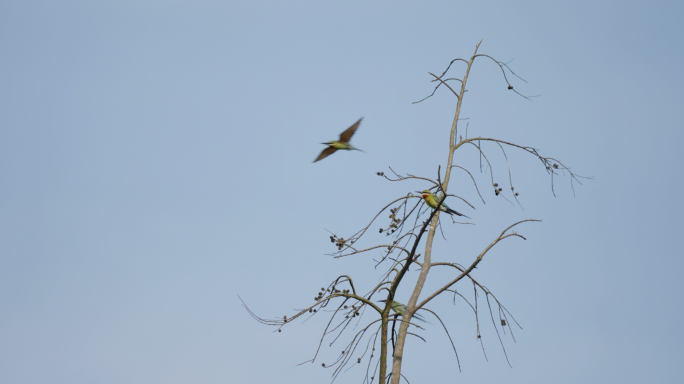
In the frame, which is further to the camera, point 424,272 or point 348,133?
point 348,133

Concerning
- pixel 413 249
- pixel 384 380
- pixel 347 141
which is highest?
pixel 347 141

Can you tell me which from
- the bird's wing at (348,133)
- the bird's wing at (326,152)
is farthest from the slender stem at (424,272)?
the bird's wing at (326,152)

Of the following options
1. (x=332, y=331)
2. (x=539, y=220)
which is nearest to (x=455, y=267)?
(x=539, y=220)

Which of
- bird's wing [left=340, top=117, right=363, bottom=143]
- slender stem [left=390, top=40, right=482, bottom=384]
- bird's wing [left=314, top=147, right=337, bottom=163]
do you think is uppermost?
bird's wing [left=340, top=117, right=363, bottom=143]

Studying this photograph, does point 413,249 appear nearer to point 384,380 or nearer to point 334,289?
point 334,289

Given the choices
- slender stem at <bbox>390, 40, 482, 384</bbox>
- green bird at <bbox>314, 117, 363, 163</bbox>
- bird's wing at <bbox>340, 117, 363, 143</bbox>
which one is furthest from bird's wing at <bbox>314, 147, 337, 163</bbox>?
slender stem at <bbox>390, 40, 482, 384</bbox>

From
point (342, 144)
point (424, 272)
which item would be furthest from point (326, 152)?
point (424, 272)

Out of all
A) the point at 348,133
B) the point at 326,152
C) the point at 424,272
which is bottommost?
the point at 424,272

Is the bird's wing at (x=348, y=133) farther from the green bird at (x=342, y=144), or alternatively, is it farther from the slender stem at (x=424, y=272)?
the slender stem at (x=424, y=272)

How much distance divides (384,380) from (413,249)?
1148 mm

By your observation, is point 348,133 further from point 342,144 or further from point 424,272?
point 424,272

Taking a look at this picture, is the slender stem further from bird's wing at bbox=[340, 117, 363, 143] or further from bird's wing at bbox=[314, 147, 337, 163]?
bird's wing at bbox=[314, 147, 337, 163]

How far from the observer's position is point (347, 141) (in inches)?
278

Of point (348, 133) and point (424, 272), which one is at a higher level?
point (348, 133)
